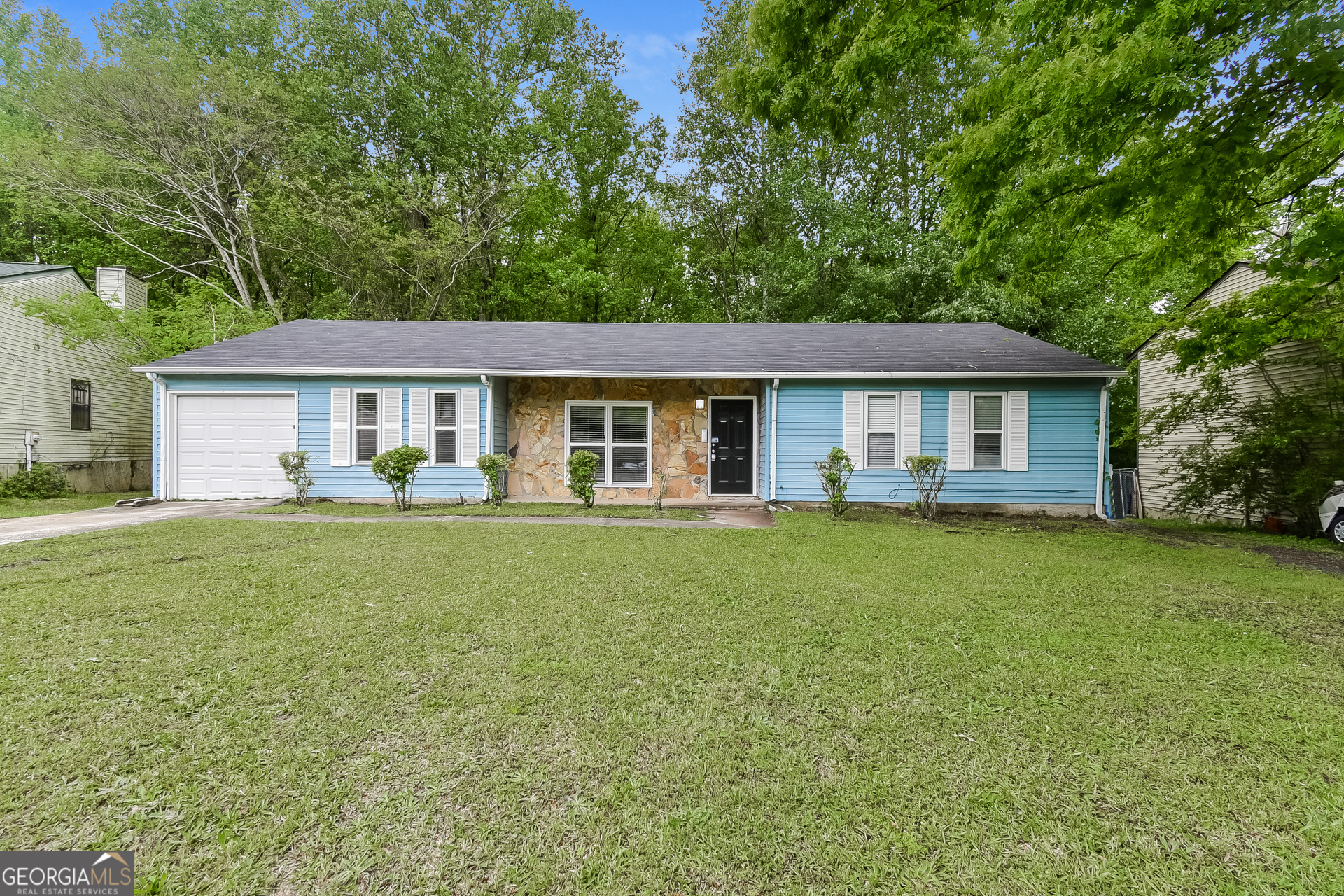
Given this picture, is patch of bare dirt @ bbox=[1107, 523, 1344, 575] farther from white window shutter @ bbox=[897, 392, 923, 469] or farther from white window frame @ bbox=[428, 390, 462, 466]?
white window frame @ bbox=[428, 390, 462, 466]

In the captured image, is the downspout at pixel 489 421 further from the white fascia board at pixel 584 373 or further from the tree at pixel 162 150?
the tree at pixel 162 150

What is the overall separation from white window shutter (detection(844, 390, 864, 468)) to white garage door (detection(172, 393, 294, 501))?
34.9ft

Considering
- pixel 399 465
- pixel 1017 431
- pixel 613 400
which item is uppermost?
pixel 613 400

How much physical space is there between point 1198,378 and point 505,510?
14.1 meters

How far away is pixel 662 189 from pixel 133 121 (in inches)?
622

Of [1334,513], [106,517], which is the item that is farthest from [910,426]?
[106,517]

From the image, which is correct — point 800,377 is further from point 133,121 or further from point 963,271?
point 133,121

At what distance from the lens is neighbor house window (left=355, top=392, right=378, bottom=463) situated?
33.9 feet

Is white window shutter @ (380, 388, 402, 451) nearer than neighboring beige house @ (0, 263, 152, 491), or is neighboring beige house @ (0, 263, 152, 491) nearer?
white window shutter @ (380, 388, 402, 451)

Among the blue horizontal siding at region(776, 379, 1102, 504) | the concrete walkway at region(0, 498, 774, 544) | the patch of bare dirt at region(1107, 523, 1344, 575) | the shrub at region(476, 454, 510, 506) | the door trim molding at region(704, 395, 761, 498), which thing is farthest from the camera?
the door trim molding at region(704, 395, 761, 498)

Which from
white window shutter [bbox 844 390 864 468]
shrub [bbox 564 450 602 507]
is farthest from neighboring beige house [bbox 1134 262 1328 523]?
shrub [bbox 564 450 602 507]

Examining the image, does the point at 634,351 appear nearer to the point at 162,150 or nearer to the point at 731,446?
the point at 731,446

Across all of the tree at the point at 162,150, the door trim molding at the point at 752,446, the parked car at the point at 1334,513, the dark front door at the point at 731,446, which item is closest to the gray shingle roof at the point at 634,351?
the door trim molding at the point at 752,446

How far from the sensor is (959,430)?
10.1m
